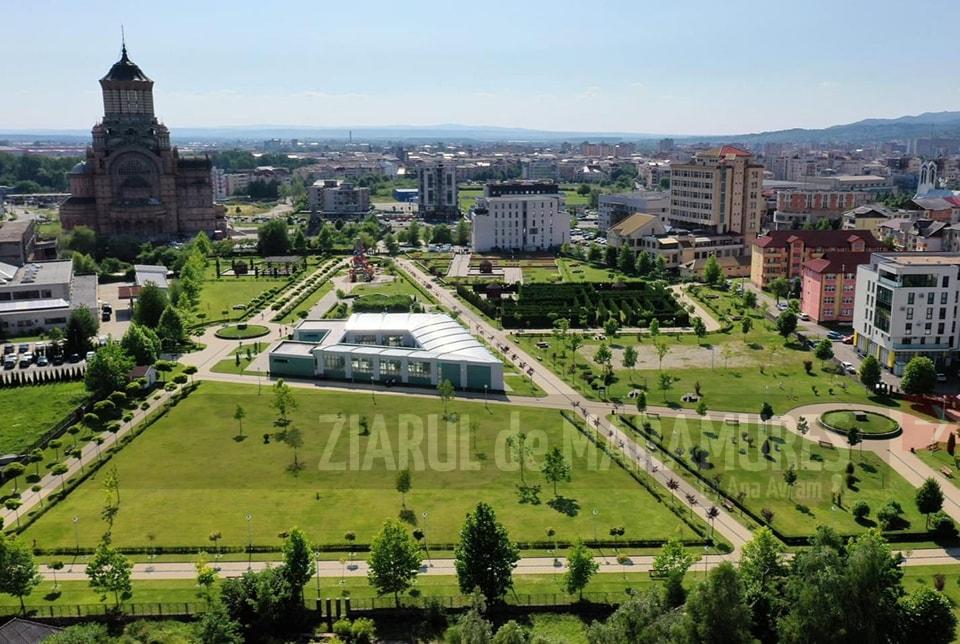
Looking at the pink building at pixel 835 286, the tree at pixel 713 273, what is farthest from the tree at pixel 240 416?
the tree at pixel 713 273

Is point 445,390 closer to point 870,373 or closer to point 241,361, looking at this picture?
point 241,361

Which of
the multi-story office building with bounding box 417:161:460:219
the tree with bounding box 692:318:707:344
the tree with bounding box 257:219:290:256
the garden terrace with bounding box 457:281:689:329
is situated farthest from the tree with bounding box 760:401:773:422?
the multi-story office building with bounding box 417:161:460:219

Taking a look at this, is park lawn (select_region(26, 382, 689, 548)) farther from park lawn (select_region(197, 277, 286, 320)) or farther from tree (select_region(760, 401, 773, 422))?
park lawn (select_region(197, 277, 286, 320))

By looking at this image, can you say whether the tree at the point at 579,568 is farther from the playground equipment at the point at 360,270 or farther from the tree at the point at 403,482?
the playground equipment at the point at 360,270

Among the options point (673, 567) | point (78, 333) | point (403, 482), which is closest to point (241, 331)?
point (78, 333)

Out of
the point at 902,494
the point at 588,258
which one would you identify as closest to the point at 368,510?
the point at 902,494

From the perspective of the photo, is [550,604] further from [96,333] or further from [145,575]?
[96,333]
